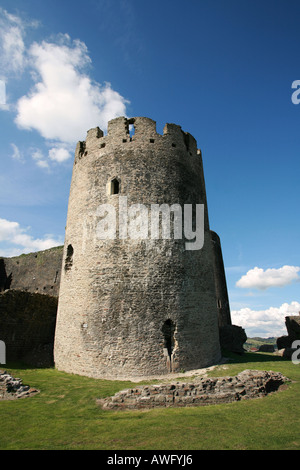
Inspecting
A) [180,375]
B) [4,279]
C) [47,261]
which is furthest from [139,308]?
[4,279]

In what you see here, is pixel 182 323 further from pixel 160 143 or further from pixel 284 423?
pixel 160 143

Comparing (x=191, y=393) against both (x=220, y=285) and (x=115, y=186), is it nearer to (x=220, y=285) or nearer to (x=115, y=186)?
(x=115, y=186)

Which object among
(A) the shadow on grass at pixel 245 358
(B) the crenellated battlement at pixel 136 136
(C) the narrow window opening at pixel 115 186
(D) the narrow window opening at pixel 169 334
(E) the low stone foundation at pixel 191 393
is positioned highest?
(B) the crenellated battlement at pixel 136 136

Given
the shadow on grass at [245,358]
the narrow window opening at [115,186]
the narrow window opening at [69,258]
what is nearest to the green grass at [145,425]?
the shadow on grass at [245,358]

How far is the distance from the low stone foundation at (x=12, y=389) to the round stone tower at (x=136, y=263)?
2605 millimetres

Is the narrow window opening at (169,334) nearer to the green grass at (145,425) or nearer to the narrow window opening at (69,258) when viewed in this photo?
the green grass at (145,425)

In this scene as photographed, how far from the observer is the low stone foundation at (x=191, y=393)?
7.24 metres

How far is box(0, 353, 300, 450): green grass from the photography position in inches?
198

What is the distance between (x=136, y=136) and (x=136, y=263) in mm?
6356

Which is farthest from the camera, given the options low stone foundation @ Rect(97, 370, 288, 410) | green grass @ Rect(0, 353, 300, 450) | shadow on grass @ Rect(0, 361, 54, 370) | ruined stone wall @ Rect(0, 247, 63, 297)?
ruined stone wall @ Rect(0, 247, 63, 297)

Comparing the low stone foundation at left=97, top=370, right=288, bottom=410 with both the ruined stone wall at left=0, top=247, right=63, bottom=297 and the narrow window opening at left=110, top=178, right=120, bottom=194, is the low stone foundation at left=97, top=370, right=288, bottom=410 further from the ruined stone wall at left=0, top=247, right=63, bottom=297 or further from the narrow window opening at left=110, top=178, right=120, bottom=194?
the ruined stone wall at left=0, top=247, right=63, bottom=297

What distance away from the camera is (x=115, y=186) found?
42.0 feet

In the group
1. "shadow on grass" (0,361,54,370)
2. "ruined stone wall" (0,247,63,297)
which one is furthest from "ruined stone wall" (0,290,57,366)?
"ruined stone wall" (0,247,63,297)

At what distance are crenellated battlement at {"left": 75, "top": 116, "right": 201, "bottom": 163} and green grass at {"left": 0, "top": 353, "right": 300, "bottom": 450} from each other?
35.0 ft
